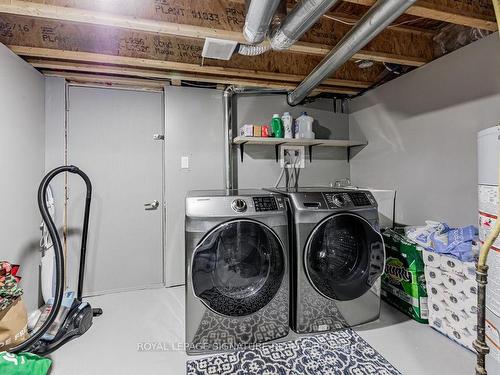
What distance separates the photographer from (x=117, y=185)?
8.91 ft

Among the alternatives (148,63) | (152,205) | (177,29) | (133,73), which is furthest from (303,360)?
(133,73)

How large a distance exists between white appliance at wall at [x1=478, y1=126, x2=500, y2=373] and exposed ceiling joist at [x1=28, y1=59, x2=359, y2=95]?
75.2 inches

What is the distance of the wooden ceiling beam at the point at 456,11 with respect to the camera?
5.04 ft

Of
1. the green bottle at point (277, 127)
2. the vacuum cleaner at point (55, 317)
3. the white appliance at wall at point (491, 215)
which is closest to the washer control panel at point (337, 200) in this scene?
the white appliance at wall at point (491, 215)

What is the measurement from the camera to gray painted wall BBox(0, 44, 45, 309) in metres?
1.84

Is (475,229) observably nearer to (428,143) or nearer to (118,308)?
(428,143)

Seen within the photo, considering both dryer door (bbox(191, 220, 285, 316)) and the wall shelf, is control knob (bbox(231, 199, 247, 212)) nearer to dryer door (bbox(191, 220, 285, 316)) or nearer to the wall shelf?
dryer door (bbox(191, 220, 285, 316))

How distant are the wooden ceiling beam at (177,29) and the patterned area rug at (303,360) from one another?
2129mm

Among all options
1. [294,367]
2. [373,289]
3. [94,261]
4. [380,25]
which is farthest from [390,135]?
[94,261]

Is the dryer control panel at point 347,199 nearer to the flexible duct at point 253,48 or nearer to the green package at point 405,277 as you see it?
the green package at point 405,277

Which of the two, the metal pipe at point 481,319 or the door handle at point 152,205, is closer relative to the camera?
the metal pipe at point 481,319

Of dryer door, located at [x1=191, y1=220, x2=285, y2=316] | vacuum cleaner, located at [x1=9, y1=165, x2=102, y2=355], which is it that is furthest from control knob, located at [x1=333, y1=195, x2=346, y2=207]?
vacuum cleaner, located at [x1=9, y1=165, x2=102, y2=355]

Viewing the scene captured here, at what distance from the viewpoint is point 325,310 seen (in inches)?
74.4

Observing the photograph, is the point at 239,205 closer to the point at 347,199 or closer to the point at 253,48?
the point at 347,199
